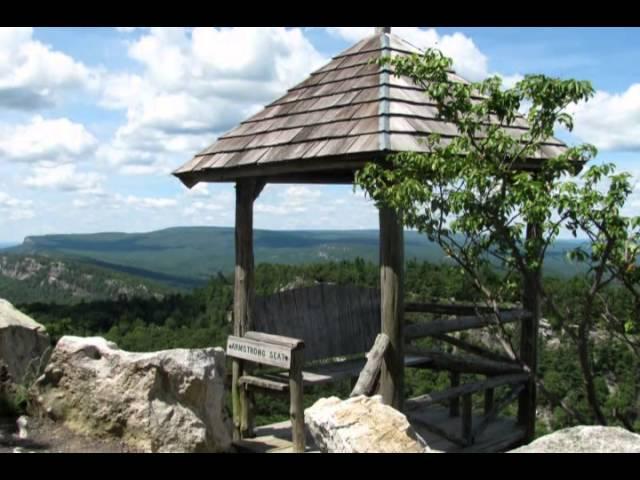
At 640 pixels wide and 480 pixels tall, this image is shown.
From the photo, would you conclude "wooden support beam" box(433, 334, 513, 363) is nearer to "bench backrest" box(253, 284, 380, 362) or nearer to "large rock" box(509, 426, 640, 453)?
"bench backrest" box(253, 284, 380, 362)

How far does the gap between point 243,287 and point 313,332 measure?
33.3 inches

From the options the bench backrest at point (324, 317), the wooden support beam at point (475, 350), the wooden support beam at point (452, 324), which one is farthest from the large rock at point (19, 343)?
the wooden support beam at point (475, 350)

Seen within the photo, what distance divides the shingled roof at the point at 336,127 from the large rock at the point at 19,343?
2.05m

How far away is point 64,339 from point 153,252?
18373 centimetres

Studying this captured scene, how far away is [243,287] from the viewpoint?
280 inches

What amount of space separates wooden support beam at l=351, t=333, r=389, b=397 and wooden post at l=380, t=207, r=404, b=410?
7 cm

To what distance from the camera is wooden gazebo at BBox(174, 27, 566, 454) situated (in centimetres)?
585

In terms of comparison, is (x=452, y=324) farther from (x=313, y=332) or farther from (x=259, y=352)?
(x=259, y=352)

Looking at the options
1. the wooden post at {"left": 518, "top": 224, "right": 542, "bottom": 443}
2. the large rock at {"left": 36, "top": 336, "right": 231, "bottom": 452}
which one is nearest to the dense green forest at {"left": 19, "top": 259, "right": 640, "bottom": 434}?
the wooden post at {"left": 518, "top": 224, "right": 542, "bottom": 443}

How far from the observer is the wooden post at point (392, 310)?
19.4 ft

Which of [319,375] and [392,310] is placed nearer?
[392,310]

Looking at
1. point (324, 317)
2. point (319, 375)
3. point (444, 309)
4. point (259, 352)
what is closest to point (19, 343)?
point (259, 352)
